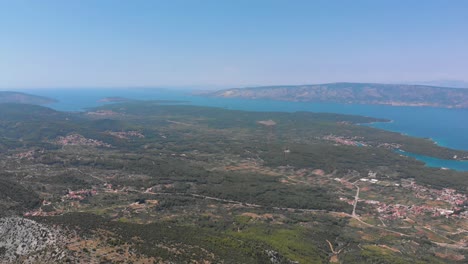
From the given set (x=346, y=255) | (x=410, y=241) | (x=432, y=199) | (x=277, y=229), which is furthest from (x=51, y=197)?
(x=432, y=199)

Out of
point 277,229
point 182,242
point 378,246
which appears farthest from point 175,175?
point 378,246

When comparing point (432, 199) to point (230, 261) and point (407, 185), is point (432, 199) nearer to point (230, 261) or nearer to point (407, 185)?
point (407, 185)

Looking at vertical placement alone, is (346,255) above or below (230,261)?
below

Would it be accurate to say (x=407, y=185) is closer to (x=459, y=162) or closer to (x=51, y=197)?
(x=459, y=162)

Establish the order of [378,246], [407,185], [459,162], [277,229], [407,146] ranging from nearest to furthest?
1. [378,246]
2. [277,229]
3. [407,185]
4. [459,162]
5. [407,146]

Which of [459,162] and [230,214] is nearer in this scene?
[230,214]

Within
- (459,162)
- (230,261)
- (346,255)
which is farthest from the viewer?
(459,162)
